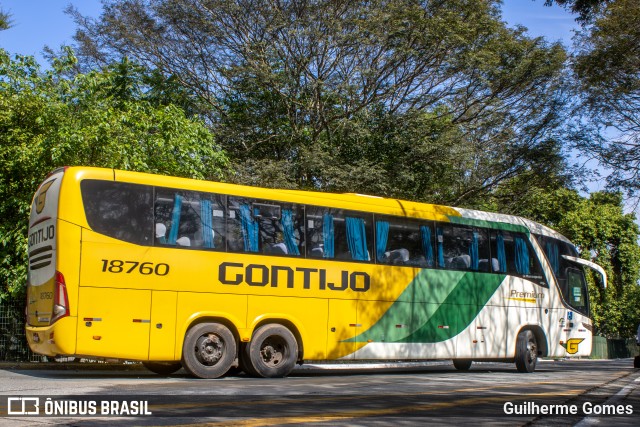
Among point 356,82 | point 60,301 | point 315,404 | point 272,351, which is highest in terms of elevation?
point 356,82

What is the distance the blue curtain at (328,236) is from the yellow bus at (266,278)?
32mm

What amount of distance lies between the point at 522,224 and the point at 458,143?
31.8 ft

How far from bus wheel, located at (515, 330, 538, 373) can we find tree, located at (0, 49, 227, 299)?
9.32 meters

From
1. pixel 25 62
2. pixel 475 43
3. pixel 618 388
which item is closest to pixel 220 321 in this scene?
pixel 618 388

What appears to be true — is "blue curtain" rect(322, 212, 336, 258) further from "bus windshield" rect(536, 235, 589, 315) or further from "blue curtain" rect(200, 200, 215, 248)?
"bus windshield" rect(536, 235, 589, 315)

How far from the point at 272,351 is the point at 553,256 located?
352 inches

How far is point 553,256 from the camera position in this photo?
20.1 metres

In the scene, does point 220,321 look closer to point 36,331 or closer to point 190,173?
point 36,331

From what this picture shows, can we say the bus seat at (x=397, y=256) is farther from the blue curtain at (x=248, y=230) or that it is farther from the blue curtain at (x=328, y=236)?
the blue curtain at (x=248, y=230)

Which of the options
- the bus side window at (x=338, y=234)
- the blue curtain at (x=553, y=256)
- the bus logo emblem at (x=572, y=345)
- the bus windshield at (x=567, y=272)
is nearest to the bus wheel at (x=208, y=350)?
the bus side window at (x=338, y=234)

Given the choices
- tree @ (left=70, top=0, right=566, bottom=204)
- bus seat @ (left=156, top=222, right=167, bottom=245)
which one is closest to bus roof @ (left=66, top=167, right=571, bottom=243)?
bus seat @ (left=156, top=222, right=167, bottom=245)

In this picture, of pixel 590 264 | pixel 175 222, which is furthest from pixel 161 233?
pixel 590 264

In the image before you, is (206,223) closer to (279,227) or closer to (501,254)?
(279,227)

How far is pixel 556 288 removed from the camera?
65.8ft
